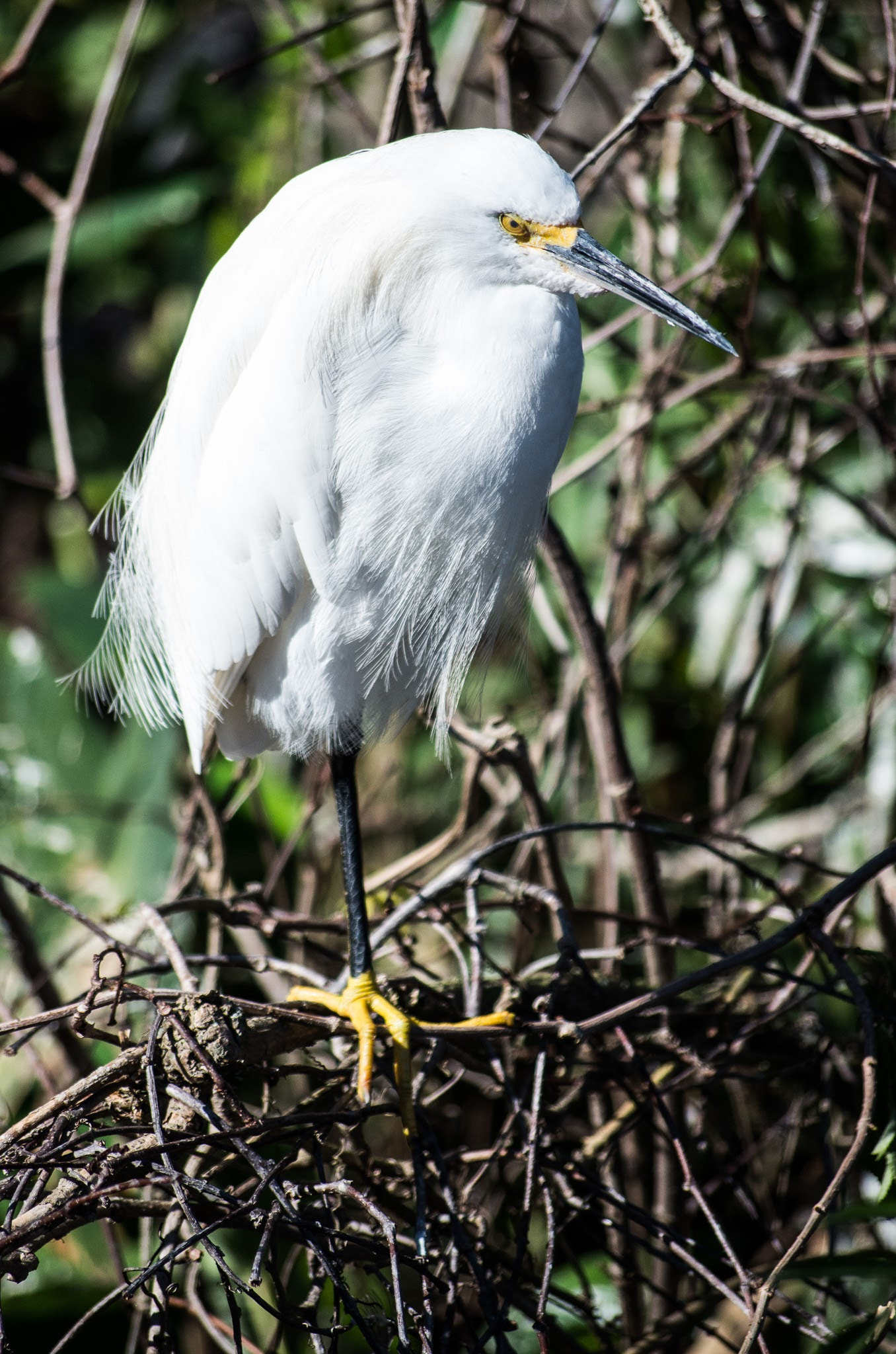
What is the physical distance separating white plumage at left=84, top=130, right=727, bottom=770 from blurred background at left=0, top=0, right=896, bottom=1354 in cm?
28

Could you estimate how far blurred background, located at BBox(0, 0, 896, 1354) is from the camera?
1.67 meters

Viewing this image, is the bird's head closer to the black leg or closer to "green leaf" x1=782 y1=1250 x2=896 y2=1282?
the black leg

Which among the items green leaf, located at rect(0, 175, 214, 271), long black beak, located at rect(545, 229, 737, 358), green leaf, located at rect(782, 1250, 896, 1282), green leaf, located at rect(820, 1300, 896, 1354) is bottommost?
green leaf, located at rect(820, 1300, 896, 1354)

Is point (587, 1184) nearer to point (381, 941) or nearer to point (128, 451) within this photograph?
point (381, 941)

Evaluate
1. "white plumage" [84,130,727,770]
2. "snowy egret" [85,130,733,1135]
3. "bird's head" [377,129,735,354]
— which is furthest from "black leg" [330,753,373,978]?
"bird's head" [377,129,735,354]

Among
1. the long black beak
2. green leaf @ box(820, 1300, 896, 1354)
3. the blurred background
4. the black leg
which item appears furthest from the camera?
the blurred background

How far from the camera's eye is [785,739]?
2.36 m

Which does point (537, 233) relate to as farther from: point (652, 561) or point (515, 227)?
point (652, 561)

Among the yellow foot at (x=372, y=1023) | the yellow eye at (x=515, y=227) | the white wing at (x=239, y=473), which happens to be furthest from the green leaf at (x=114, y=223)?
the yellow foot at (x=372, y=1023)

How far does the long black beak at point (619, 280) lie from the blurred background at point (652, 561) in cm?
28

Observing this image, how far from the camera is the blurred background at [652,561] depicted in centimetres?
167

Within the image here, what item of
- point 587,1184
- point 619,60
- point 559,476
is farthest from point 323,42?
point 587,1184

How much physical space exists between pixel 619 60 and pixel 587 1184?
2229mm

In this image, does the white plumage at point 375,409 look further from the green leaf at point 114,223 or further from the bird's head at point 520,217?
the green leaf at point 114,223
